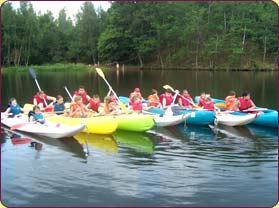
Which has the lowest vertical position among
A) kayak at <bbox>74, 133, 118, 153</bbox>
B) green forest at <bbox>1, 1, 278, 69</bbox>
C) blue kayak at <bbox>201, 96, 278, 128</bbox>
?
kayak at <bbox>74, 133, 118, 153</bbox>

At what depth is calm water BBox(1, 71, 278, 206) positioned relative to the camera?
6051 millimetres

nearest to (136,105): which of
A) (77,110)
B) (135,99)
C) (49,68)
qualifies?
(135,99)

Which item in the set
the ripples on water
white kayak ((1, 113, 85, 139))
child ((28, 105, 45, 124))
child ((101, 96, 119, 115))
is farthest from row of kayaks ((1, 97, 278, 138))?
child ((101, 96, 119, 115))

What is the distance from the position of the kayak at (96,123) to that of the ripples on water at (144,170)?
8.5 inches

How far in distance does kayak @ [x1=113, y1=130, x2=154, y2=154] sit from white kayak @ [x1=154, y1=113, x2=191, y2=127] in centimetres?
83

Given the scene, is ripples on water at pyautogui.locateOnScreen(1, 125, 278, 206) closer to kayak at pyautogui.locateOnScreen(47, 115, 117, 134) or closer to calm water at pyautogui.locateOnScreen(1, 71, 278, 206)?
calm water at pyautogui.locateOnScreen(1, 71, 278, 206)

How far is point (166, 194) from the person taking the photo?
→ 20.1ft

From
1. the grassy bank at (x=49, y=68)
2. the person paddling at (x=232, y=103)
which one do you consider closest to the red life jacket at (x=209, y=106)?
the person paddling at (x=232, y=103)

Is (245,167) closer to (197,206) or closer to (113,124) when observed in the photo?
(197,206)

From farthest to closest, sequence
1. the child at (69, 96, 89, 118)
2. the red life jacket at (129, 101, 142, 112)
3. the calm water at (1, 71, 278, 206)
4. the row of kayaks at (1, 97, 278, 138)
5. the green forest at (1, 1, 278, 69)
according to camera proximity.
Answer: the green forest at (1, 1, 278, 69) → the red life jacket at (129, 101, 142, 112) → the child at (69, 96, 89, 118) → the row of kayaks at (1, 97, 278, 138) → the calm water at (1, 71, 278, 206)

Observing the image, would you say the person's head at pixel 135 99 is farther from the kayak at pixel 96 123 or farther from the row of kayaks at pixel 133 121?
the kayak at pixel 96 123

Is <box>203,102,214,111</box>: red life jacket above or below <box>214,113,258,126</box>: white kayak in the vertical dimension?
above

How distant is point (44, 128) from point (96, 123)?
4.22 ft

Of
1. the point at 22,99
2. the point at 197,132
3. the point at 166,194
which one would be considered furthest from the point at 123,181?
the point at 22,99
